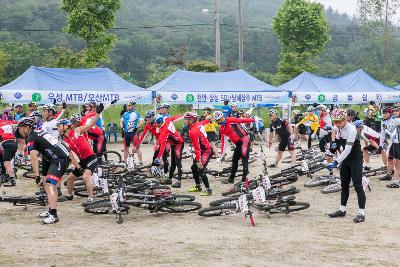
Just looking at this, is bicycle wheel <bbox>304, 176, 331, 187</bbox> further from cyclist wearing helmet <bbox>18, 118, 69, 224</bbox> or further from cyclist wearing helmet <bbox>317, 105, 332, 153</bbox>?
cyclist wearing helmet <bbox>18, 118, 69, 224</bbox>

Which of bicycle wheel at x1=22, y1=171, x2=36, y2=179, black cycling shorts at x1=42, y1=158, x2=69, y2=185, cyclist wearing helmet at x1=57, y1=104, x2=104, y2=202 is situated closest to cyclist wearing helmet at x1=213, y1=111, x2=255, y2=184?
cyclist wearing helmet at x1=57, y1=104, x2=104, y2=202

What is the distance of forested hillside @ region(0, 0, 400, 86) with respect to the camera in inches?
2686

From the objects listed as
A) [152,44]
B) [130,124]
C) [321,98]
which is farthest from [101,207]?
[152,44]

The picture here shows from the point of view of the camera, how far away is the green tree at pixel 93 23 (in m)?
29.9

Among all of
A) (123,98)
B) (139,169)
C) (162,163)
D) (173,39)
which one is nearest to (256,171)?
(162,163)

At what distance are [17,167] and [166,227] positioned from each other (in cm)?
880

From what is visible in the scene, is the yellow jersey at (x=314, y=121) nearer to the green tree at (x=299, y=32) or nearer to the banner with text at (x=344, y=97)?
the banner with text at (x=344, y=97)

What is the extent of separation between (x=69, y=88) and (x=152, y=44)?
67096 mm

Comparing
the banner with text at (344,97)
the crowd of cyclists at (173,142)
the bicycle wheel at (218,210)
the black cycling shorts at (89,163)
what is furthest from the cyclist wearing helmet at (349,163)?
the banner with text at (344,97)

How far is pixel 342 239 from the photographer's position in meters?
8.91

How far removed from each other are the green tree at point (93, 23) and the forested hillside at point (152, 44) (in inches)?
1189

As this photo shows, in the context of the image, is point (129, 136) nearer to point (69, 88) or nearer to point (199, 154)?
point (199, 154)

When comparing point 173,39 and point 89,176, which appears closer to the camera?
point 89,176

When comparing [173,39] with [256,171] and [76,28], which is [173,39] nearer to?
[76,28]
